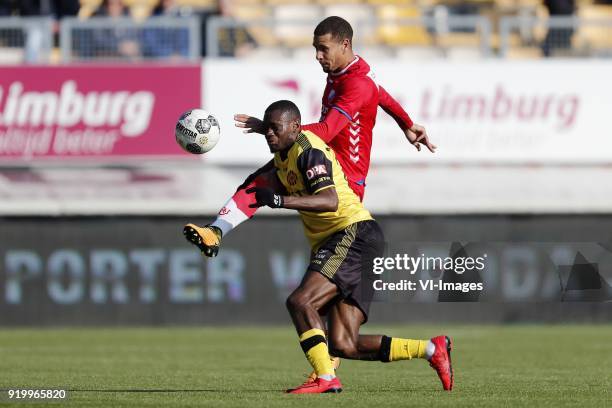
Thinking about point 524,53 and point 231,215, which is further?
point 524,53

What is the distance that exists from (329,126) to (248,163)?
10117mm

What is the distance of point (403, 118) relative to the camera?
9.90m

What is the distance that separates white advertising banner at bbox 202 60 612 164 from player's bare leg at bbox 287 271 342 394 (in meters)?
10.2

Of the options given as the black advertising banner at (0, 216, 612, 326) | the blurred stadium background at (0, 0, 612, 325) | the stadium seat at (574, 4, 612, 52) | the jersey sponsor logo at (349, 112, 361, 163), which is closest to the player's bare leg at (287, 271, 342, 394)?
the jersey sponsor logo at (349, 112, 361, 163)

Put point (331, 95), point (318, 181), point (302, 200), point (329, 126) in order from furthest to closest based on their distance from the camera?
point (331, 95) → point (329, 126) → point (318, 181) → point (302, 200)

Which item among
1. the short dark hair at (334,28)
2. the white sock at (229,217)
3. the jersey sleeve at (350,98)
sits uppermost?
the short dark hair at (334,28)

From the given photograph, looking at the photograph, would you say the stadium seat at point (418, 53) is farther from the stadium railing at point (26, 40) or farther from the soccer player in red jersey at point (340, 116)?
the soccer player in red jersey at point (340, 116)

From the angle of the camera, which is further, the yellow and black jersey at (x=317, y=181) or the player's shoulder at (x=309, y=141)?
the player's shoulder at (x=309, y=141)

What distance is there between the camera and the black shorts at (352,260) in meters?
8.83

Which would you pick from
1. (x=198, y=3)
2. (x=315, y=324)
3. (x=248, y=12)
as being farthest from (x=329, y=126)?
(x=198, y=3)

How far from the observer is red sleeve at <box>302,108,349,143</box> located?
29.6ft

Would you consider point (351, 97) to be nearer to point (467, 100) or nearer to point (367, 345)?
point (367, 345)

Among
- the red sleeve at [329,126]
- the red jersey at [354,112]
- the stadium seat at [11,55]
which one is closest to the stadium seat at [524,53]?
the stadium seat at [11,55]

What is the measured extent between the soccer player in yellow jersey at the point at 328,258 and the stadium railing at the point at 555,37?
10.2m
